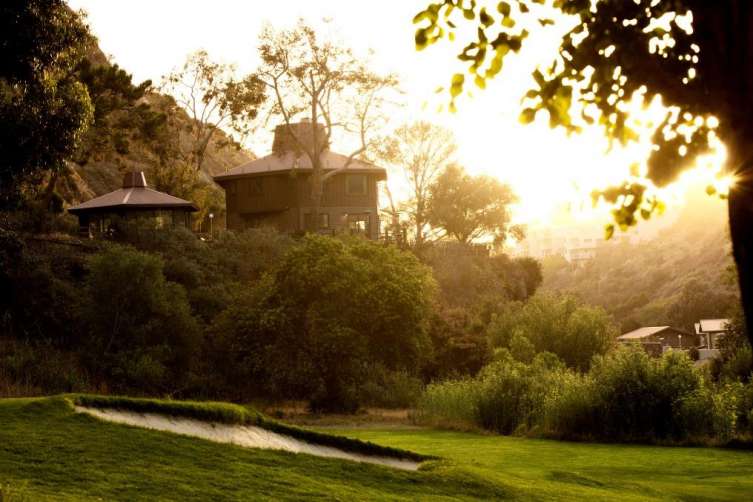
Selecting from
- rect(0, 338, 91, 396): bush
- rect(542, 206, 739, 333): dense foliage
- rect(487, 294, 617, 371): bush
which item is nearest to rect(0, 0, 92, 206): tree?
rect(0, 338, 91, 396): bush

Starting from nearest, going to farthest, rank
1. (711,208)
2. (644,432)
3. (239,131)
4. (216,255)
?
(644,432), (216,255), (239,131), (711,208)

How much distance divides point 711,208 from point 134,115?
117587 millimetres

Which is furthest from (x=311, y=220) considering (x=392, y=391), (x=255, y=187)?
(x=392, y=391)

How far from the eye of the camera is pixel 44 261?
153 ft

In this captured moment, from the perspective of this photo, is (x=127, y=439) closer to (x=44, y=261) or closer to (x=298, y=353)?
(x=298, y=353)

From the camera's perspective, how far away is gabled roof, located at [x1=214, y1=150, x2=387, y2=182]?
73.4m

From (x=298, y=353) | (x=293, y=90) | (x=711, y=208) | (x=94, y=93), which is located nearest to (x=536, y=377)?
(x=298, y=353)

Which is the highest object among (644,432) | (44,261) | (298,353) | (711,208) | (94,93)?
(711,208)

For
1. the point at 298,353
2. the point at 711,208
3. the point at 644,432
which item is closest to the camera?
the point at 644,432

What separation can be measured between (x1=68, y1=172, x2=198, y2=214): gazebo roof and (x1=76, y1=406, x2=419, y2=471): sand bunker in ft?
143

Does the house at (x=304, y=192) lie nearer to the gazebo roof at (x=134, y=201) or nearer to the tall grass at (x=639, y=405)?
the gazebo roof at (x=134, y=201)

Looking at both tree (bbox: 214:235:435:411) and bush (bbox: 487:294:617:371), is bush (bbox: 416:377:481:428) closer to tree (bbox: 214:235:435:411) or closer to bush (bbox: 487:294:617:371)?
tree (bbox: 214:235:435:411)

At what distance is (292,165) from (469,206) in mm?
18355

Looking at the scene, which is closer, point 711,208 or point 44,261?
point 44,261
